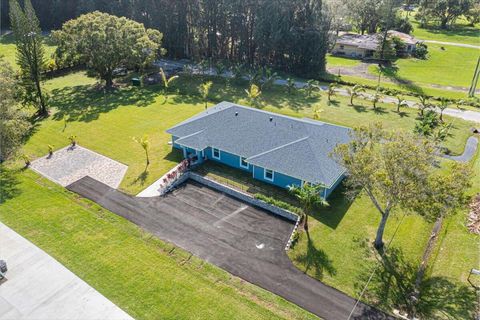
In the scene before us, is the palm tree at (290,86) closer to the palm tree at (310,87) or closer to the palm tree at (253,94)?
the palm tree at (310,87)

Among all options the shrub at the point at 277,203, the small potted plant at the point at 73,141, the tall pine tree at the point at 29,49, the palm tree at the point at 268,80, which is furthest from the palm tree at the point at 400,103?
the tall pine tree at the point at 29,49

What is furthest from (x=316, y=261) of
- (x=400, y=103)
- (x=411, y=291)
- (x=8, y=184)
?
(x=400, y=103)

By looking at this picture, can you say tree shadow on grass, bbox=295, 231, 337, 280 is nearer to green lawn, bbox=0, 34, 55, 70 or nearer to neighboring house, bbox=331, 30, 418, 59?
neighboring house, bbox=331, 30, 418, 59

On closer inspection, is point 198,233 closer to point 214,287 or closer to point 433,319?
point 214,287

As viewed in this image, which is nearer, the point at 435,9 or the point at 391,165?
the point at 391,165

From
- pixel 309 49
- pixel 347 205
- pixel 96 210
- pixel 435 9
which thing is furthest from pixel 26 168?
pixel 435 9

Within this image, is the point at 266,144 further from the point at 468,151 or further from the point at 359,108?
the point at 468,151
